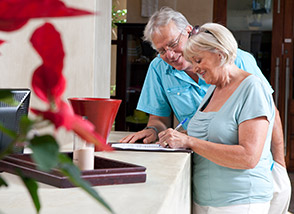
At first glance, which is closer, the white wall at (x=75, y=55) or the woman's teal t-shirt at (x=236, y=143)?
the white wall at (x=75, y=55)

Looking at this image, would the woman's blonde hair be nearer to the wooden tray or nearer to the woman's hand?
the woman's hand

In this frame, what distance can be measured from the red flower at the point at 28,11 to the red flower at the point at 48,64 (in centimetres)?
3

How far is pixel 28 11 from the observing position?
197 mm

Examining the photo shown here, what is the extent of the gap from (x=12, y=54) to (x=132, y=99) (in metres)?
4.20

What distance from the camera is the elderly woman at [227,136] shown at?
63.2 inches

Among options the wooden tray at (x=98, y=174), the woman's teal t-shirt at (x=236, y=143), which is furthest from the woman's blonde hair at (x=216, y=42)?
the wooden tray at (x=98, y=174)

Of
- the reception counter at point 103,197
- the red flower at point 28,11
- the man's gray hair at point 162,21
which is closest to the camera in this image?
the red flower at point 28,11

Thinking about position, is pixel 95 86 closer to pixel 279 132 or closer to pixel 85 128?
pixel 279 132

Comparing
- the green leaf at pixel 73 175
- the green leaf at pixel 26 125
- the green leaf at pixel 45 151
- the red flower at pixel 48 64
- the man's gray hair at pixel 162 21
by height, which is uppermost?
the man's gray hair at pixel 162 21

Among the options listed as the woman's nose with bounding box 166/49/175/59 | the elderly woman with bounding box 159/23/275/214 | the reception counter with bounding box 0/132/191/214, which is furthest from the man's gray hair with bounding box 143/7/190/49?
the reception counter with bounding box 0/132/191/214

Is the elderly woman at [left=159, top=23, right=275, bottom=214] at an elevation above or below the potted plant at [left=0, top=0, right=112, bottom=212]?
below

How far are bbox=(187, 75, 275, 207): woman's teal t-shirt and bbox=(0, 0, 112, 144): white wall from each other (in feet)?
1.82

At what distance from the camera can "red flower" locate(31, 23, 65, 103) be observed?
0.24m

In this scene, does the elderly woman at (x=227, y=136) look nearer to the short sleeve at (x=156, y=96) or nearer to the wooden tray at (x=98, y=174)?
the short sleeve at (x=156, y=96)
